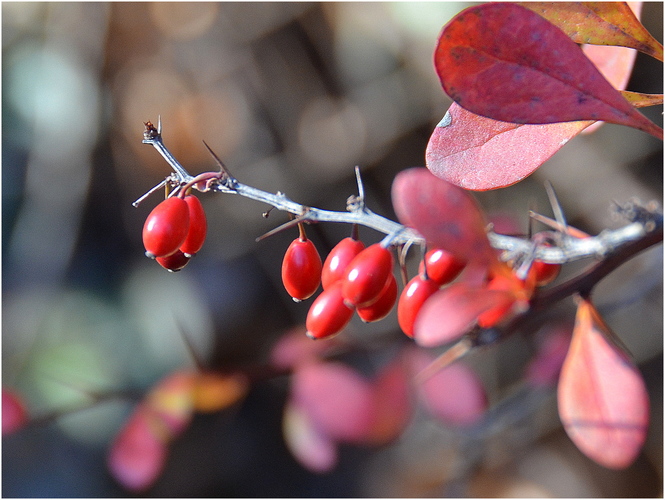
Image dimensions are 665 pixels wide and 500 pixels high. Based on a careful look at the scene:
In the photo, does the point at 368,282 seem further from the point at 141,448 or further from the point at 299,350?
the point at 141,448

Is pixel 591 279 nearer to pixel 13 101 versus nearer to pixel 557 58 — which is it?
pixel 557 58

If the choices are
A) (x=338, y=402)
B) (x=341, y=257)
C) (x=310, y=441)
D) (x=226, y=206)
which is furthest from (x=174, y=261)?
(x=226, y=206)

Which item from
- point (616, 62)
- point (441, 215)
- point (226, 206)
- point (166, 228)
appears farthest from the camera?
point (226, 206)

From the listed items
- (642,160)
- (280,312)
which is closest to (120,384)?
(280,312)

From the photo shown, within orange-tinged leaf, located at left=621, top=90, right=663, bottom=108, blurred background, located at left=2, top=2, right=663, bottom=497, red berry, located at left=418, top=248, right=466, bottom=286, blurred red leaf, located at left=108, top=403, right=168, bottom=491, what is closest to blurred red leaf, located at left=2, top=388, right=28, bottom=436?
blurred background, located at left=2, top=2, right=663, bottom=497

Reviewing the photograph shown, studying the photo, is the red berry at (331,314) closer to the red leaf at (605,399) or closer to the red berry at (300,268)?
the red berry at (300,268)
